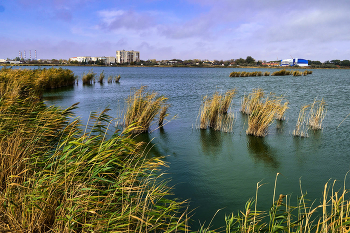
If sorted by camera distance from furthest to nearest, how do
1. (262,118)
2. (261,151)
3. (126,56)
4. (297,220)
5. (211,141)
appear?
(126,56), (262,118), (211,141), (261,151), (297,220)

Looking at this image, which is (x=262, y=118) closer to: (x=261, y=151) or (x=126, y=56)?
(x=261, y=151)

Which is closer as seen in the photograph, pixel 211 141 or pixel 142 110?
pixel 211 141

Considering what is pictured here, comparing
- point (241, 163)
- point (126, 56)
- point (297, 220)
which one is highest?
point (126, 56)

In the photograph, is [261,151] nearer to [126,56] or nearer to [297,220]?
[297,220]

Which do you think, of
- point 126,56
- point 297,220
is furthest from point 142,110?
point 126,56

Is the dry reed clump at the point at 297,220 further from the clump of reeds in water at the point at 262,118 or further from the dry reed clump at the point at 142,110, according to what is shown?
the dry reed clump at the point at 142,110

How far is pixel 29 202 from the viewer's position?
2.81 metres

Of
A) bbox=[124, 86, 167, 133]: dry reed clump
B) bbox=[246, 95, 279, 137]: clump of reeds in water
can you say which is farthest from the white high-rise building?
bbox=[246, 95, 279, 137]: clump of reeds in water

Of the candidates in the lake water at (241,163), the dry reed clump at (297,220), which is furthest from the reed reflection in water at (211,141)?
the dry reed clump at (297,220)

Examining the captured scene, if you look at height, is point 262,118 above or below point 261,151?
above

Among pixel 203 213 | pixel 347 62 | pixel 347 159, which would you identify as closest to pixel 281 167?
pixel 347 159

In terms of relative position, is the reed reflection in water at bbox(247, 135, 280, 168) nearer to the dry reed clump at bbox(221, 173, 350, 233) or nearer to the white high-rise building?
the dry reed clump at bbox(221, 173, 350, 233)

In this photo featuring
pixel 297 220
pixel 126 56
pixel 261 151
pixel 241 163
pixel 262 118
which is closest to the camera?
pixel 297 220

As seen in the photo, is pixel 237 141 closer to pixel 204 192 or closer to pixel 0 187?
pixel 204 192
